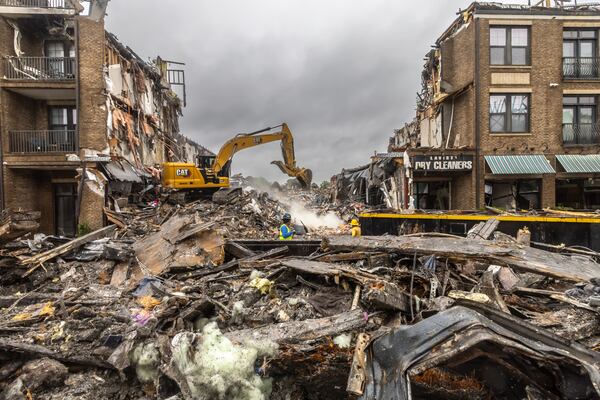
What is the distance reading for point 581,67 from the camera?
16.5m

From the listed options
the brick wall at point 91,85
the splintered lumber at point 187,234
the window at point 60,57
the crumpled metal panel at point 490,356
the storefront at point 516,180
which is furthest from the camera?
the storefront at point 516,180

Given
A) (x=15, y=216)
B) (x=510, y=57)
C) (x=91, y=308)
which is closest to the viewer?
(x=91, y=308)

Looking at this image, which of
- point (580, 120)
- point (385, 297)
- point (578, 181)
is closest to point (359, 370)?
point (385, 297)

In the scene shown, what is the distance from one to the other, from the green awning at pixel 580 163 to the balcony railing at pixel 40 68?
79.2ft

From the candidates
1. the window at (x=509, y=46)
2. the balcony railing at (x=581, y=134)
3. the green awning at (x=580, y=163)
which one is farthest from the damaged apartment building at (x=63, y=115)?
the balcony railing at (x=581, y=134)

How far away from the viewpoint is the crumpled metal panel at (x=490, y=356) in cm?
236

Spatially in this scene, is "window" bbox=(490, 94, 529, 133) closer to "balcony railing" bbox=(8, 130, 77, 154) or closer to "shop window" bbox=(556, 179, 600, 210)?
"shop window" bbox=(556, 179, 600, 210)

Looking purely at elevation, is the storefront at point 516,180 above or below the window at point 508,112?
below

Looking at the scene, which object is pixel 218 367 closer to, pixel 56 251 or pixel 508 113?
pixel 56 251

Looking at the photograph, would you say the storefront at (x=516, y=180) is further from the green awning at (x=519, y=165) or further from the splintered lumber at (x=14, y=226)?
the splintered lumber at (x=14, y=226)

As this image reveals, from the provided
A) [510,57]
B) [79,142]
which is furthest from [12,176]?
[510,57]

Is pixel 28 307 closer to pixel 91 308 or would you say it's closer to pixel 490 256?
pixel 91 308

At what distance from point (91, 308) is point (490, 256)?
21.4 feet

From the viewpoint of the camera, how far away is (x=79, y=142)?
14336mm
